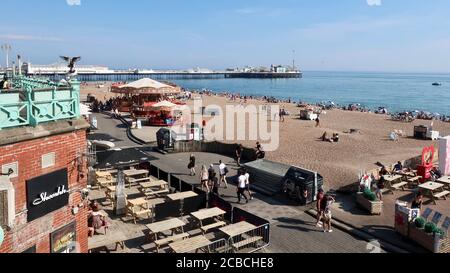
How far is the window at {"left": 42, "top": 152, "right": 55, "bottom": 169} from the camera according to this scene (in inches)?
290

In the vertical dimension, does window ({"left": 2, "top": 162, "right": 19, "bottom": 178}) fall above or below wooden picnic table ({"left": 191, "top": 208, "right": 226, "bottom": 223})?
above

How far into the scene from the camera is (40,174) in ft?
23.9

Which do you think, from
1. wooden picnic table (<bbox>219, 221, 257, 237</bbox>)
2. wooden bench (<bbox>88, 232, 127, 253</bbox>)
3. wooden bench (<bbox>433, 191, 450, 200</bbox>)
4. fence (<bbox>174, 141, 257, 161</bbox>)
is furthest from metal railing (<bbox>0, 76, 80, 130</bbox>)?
fence (<bbox>174, 141, 257, 161</bbox>)

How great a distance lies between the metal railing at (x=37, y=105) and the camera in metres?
6.78

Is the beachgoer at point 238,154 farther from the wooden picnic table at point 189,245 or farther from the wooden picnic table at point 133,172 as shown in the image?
the wooden picnic table at point 189,245

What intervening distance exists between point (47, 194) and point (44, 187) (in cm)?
16

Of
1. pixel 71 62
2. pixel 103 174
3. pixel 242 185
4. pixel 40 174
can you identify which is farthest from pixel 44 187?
pixel 103 174

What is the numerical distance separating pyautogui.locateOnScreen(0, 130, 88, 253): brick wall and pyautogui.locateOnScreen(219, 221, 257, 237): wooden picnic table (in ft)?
12.1

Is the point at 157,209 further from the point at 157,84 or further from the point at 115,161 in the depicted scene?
the point at 157,84

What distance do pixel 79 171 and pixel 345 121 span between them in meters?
36.8

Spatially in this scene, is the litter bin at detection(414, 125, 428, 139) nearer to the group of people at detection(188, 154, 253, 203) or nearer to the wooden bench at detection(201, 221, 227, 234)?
the group of people at detection(188, 154, 253, 203)

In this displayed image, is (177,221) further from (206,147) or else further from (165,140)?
(206,147)

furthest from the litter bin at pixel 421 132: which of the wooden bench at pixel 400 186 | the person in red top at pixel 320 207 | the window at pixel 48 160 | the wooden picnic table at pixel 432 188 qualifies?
the window at pixel 48 160

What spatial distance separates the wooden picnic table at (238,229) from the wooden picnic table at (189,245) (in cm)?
72
